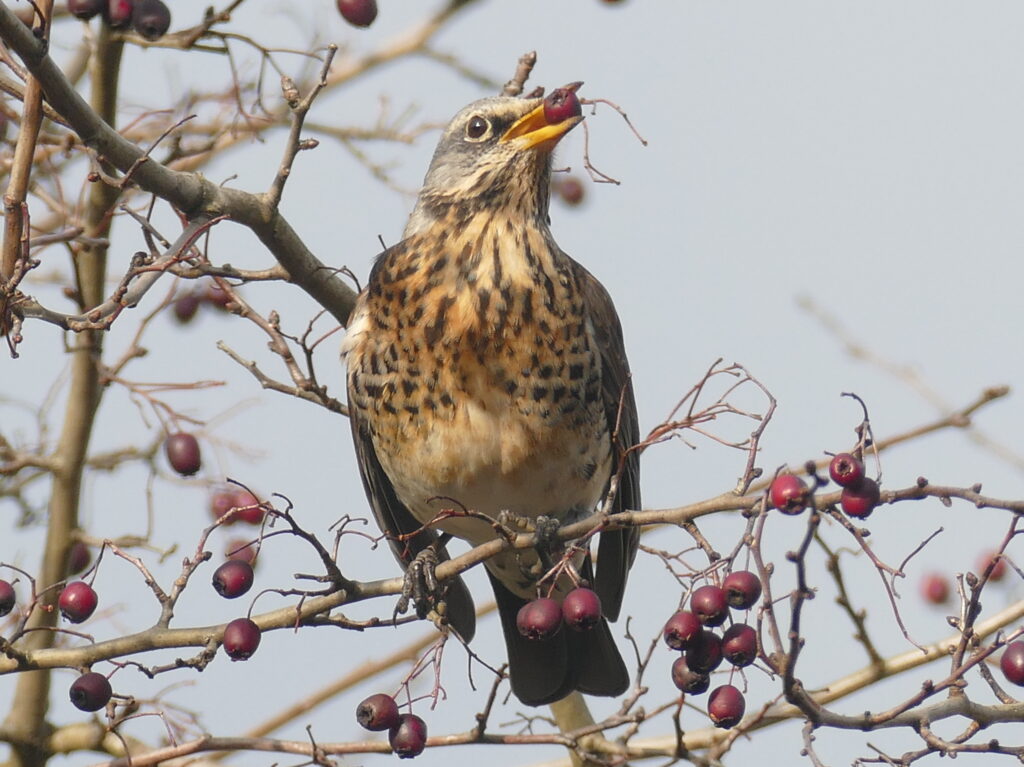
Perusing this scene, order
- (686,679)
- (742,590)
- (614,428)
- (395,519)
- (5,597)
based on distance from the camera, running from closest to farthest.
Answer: (742,590) < (686,679) < (5,597) < (614,428) < (395,519)

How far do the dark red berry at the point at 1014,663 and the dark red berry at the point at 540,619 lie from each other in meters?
0.90

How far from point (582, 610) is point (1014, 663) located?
861 millimetres

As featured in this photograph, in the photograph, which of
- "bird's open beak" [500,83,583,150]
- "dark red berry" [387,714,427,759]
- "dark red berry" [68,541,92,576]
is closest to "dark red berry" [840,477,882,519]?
"dark red berry" [387,714,427,759]

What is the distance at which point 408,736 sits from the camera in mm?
3357

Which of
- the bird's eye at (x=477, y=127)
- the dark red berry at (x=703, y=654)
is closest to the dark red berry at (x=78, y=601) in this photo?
the dark red berry at (x=703, y=654)

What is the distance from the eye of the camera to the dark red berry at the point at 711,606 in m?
2.86

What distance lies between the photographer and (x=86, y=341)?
173 inches

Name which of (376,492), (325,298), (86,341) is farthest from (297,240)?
(376,492)

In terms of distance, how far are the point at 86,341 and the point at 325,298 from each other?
74 cm

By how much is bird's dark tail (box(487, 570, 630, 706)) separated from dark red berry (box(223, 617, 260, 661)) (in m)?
1.87

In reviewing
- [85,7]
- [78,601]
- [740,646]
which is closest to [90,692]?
[78,601]

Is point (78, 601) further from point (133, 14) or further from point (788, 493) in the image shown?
point (788, 493)

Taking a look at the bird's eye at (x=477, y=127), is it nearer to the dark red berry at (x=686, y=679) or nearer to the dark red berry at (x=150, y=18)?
the dark red berry at (x=150, y=18)

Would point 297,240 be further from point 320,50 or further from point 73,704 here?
point 73,704
